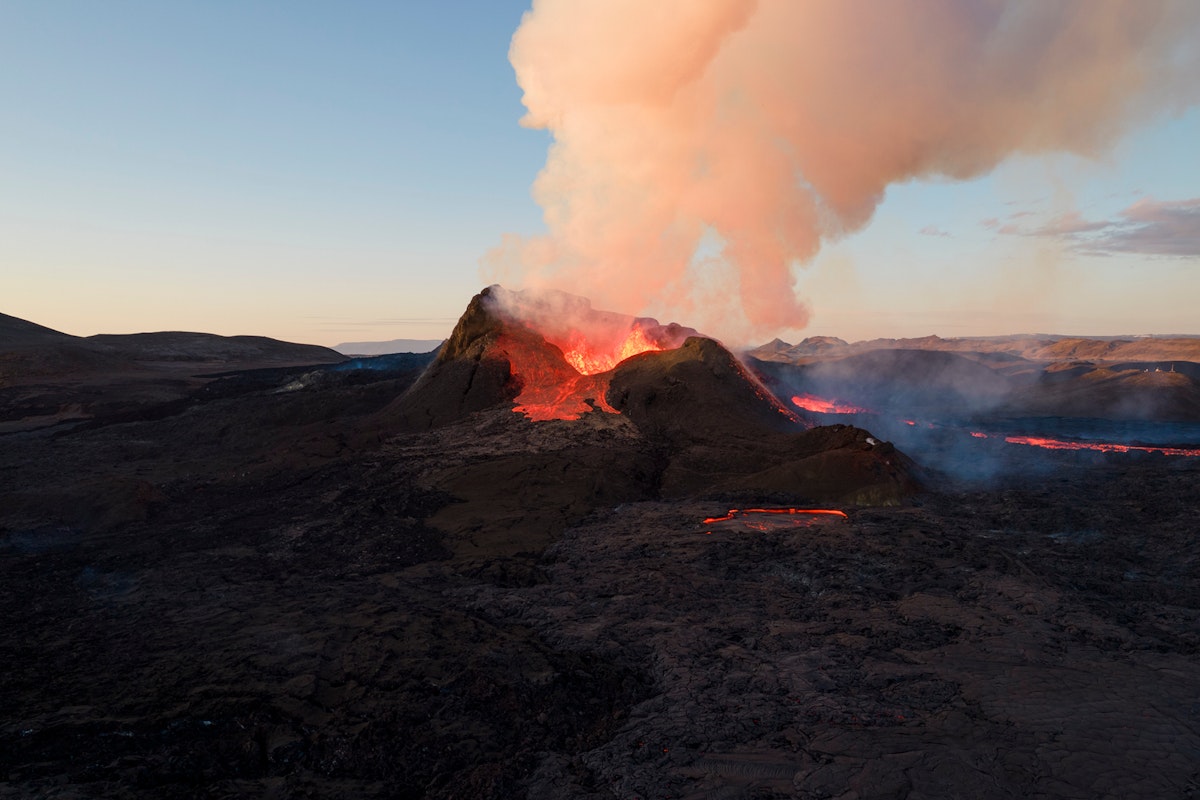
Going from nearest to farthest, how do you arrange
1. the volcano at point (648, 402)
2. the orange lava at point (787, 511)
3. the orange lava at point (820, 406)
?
the orange lava at point (787, 511)
the volcano at point (648, 402)
the orange lava at point (820, 406)

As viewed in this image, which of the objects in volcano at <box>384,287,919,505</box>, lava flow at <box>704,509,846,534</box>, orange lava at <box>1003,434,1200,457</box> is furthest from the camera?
orange lava at <box>1003,434,1200,457</box>

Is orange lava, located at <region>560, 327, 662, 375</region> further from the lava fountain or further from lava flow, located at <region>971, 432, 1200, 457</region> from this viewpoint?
lava flow, located at <region>971, 432, 1200, 457</region>

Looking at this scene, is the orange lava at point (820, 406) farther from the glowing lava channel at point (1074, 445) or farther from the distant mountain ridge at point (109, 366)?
the distant mountain ridge at point (109, 366)

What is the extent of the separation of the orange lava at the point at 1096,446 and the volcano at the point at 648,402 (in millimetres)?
10003

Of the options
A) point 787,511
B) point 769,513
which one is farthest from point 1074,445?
point 769,513

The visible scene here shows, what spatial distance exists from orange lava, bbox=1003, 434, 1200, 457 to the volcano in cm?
1000

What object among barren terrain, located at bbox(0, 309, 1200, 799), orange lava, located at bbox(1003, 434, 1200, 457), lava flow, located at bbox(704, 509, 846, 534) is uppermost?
lava flow, located at bbox(704, 509, 846, 534)

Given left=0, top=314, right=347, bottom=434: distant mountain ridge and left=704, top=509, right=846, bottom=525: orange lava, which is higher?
left=0, top=314, right=347, bottom=434: distant mountain ridge

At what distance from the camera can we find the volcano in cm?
1692

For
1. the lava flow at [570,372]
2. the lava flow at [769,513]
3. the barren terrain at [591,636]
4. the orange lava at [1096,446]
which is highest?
the lava flow at [570,372]

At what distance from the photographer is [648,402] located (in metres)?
21.9

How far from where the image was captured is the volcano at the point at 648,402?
16922 mm

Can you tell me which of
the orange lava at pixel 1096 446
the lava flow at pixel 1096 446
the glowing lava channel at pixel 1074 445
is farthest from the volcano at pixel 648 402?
the orange lava at pixel 1096 446

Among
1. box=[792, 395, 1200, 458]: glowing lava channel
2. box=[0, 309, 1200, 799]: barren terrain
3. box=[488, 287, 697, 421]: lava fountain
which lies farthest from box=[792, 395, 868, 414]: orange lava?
box=[0, 309, 1200, 799]: barren terrain
